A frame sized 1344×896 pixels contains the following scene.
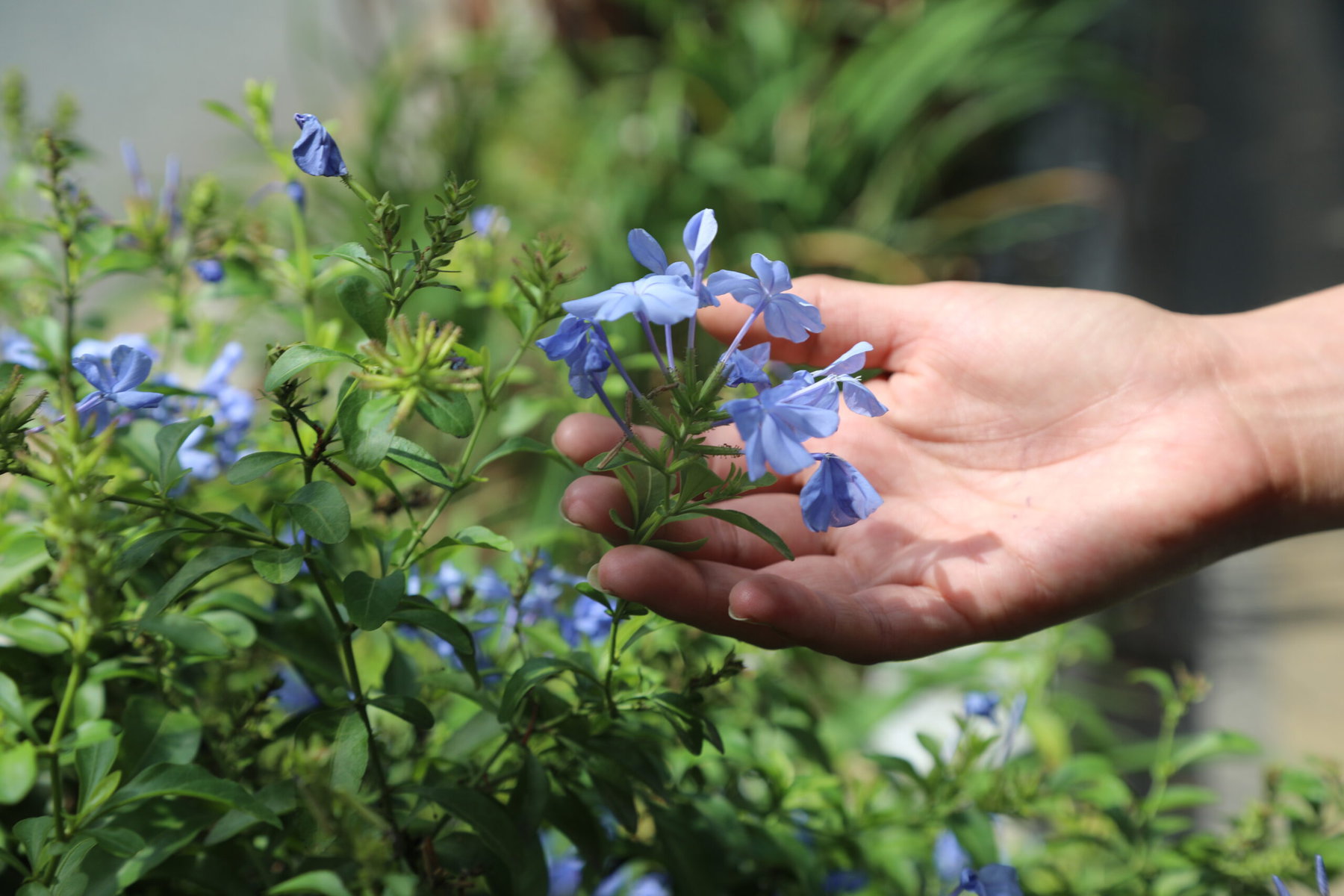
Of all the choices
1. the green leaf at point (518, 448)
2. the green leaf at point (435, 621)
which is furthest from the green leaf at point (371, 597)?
the green leaf at point (518, 448)

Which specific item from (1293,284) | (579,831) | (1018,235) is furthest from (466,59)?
(579,831)

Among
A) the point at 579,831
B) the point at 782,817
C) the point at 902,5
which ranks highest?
the point at 902,5

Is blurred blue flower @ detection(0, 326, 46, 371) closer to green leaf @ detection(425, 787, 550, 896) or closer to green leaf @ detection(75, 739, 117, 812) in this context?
green leaf @ detection(75, 739, 117, 812)

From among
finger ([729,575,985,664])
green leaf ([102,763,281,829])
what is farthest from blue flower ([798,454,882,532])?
green leaf ([102,763,281,829])

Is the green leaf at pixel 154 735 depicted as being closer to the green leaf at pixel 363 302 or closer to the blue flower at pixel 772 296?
the green leaf at pixel 363 302

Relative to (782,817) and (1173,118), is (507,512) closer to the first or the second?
(782,817)

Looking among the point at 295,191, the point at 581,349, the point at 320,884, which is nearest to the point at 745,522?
the point at 581,349
